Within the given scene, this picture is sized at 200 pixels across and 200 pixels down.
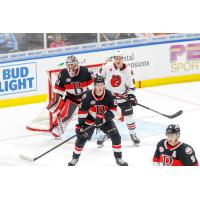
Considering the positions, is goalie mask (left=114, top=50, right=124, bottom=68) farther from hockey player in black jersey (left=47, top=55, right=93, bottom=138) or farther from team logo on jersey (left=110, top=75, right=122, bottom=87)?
hockey player in black jersey (left=47, top=55, right=93, bottom=138)

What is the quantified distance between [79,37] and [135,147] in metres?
2.65

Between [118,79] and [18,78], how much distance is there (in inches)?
83.9

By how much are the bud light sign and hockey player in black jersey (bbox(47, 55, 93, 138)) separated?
145 cm

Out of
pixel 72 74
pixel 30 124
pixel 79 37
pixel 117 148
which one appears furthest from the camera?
pixel 79 37

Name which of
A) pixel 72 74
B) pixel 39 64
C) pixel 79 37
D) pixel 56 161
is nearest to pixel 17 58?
pixel 39 64

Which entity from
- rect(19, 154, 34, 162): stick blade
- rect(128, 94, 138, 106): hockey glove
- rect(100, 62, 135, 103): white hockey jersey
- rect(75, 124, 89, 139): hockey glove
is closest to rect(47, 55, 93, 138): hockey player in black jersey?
rect(100, 62, 135, 103): white hockey jersey

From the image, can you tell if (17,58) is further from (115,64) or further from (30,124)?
(115,64)

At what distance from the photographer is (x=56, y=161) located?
765cm

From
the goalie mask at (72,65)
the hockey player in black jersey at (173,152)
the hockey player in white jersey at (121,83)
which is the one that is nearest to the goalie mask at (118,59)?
the hockey player in white jersey at (121,83)

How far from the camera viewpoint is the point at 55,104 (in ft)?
27.5

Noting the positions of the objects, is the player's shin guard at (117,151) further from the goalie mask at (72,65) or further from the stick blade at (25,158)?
the goalie mask at (72,65)

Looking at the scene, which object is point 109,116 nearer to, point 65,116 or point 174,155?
point 174,155

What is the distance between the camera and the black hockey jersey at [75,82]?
8.11 meters

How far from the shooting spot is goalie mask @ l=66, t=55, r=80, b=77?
7.93m
